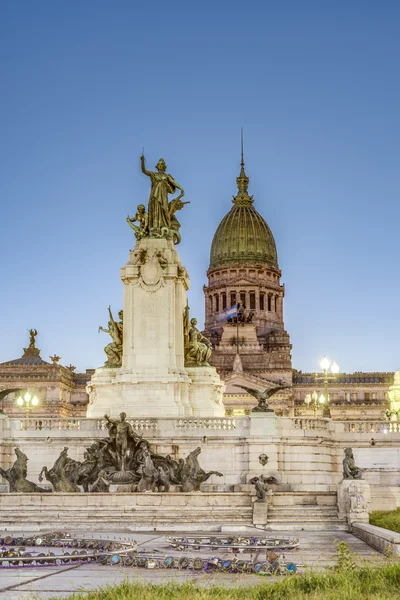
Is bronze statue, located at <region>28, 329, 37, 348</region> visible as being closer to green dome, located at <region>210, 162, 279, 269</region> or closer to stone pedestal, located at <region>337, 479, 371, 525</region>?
green dome, located at <region>210, 162, 279, 269</region>

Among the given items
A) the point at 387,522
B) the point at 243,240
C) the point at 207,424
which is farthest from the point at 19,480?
the point at 243,240

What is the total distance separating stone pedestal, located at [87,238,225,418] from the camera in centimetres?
4297

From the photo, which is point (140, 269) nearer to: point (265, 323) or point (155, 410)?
point (155, 410)

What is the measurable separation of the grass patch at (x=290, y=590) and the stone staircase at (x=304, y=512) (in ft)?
44.9

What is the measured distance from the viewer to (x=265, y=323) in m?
141

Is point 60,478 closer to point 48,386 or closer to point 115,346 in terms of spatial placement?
point 115,346

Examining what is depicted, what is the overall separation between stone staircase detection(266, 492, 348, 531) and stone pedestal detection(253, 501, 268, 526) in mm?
213

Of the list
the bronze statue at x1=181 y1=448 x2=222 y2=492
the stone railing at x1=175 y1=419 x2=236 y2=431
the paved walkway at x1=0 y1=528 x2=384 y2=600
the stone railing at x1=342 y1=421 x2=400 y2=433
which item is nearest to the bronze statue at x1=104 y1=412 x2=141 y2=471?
the bronze statue at x1=181 y1=448 x2=222 y2=492

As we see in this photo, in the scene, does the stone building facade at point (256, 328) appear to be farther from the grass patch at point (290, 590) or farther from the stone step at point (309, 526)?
the grass patch at point (290, 590)

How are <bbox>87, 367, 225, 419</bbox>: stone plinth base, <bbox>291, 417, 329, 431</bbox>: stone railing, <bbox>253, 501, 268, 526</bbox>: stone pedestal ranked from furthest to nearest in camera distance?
<bbox>87, 367, 225, 419</bbox>: stone plinth base
<bbox>291, 417, 329, 431</bbox>: stone railing
<bbox>253, 501, 268, 526</bbox>: stone pedestal

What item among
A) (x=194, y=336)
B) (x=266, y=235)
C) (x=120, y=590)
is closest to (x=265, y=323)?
(x=266, y=235)

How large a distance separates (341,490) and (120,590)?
1743cm

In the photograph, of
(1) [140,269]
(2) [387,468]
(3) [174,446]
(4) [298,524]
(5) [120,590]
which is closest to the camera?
(5) [120,590]

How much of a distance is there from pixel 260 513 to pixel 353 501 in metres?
2.89
